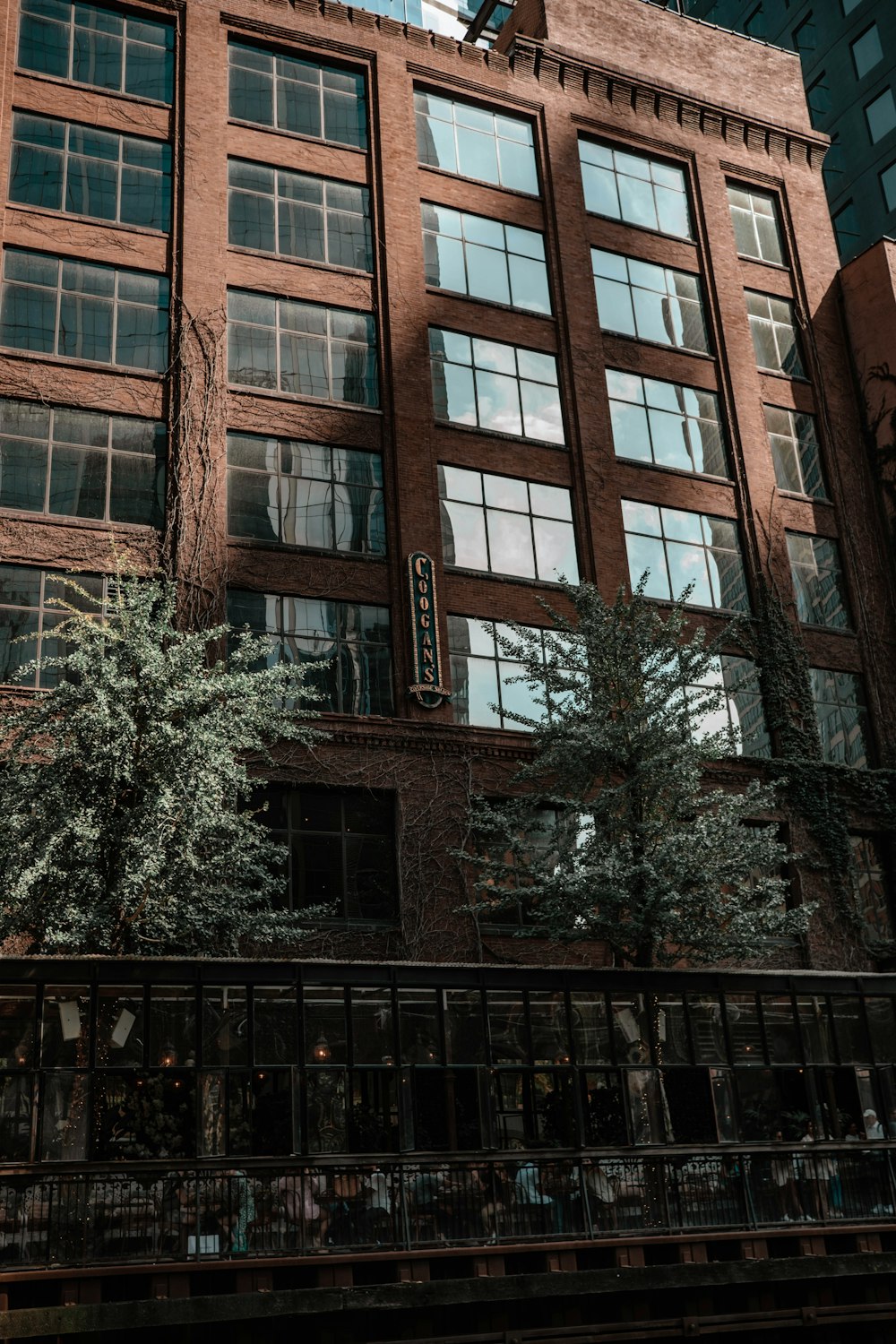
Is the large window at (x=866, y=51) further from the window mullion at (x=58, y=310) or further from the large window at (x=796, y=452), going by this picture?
the window mullion at (x=58, y=310)

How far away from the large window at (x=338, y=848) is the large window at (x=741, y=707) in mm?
9553

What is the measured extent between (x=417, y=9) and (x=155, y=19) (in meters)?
15.6

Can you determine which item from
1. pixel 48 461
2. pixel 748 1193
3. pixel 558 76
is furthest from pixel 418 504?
pixel 748 1193

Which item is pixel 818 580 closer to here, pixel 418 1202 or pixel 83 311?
pixel 83 311

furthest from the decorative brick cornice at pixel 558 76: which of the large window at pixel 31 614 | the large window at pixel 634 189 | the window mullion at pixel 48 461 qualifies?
the large window at pixel 31 614

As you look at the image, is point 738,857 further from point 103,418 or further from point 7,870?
point 103,418

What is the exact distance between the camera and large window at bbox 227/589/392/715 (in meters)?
30.8

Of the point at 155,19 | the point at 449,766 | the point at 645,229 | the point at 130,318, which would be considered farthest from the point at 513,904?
the point at 155,19

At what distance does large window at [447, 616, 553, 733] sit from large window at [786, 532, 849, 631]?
31.2ft

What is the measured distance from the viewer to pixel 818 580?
128 ft

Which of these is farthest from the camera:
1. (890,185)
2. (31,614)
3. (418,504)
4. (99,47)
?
(890,185)

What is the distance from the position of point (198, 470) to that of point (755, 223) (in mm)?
21754

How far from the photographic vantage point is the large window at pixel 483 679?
32.3 m

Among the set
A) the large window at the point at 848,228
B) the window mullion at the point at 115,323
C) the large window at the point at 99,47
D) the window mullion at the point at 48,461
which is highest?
the large window at the point at 848,228
